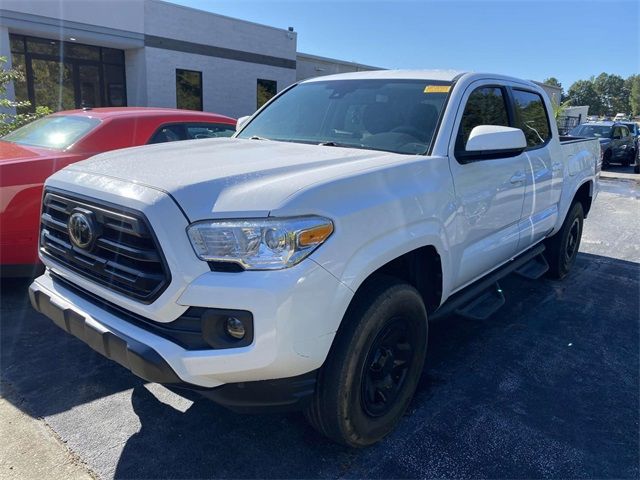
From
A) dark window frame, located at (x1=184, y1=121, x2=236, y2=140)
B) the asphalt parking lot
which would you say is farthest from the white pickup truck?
dark window frame, located at (x1=184, y1=121, x2=236, y2=140)

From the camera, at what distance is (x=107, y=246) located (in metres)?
2.23

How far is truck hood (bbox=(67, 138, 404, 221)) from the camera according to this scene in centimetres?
203

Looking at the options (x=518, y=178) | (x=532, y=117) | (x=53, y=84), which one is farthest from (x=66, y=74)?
(x=518, y=178)

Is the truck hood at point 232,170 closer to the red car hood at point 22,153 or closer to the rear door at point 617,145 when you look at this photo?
the red car hood at point 22,153

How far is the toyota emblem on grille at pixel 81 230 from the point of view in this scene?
2.28 m

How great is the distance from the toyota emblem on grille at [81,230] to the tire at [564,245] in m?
4.50

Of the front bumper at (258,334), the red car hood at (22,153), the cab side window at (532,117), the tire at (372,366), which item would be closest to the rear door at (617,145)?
the cab side window at (532,117)

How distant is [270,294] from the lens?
1.90 meters

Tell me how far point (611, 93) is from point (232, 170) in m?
139

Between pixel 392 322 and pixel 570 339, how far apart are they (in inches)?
88.3

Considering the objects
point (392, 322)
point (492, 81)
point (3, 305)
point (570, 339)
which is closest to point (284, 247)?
point (392, 322)

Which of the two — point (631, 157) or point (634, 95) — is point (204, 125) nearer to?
point (631, 157)

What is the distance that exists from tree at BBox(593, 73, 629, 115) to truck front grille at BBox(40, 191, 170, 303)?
12932 cm

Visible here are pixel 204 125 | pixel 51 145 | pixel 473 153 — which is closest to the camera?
pixel 473 153
